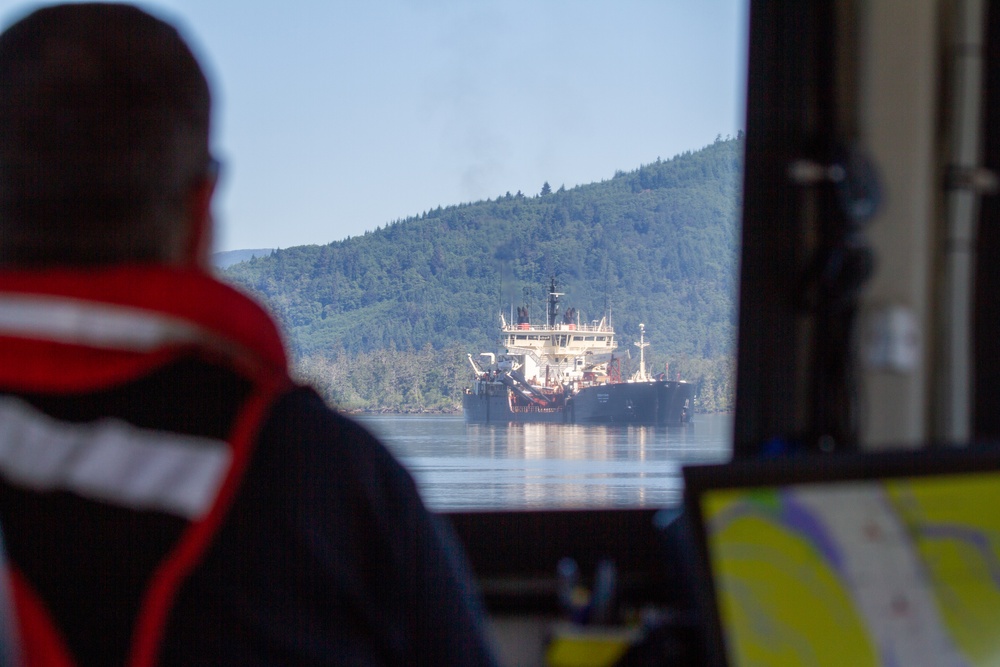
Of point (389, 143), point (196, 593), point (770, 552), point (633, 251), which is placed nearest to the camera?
point (196, 593)

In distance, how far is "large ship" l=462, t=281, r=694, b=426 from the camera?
1639 millimetres

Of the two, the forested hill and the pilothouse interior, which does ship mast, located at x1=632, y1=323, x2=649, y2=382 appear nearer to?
the forested hill

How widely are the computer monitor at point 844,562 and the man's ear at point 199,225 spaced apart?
1.93 feet

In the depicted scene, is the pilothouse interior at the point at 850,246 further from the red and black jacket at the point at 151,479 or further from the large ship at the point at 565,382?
the red and black jacket at the point at 151,479

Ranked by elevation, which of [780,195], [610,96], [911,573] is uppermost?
[610,96]

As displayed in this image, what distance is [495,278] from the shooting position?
162cm

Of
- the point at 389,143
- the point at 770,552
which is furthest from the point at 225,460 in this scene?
the point at 389,143

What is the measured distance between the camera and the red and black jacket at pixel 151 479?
1.72ft

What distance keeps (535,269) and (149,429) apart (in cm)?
116

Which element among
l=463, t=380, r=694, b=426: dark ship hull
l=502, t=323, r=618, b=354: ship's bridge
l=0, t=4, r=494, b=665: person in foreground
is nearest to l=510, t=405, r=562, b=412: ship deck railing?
l=463, t=380, r=694, b=426: dark ship hull

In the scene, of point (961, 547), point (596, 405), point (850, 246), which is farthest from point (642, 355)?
point (961, 547)

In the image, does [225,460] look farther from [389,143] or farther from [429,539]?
[389,143]

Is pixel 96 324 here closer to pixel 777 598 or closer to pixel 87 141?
pixel 87 141

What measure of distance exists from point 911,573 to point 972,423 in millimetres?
780
